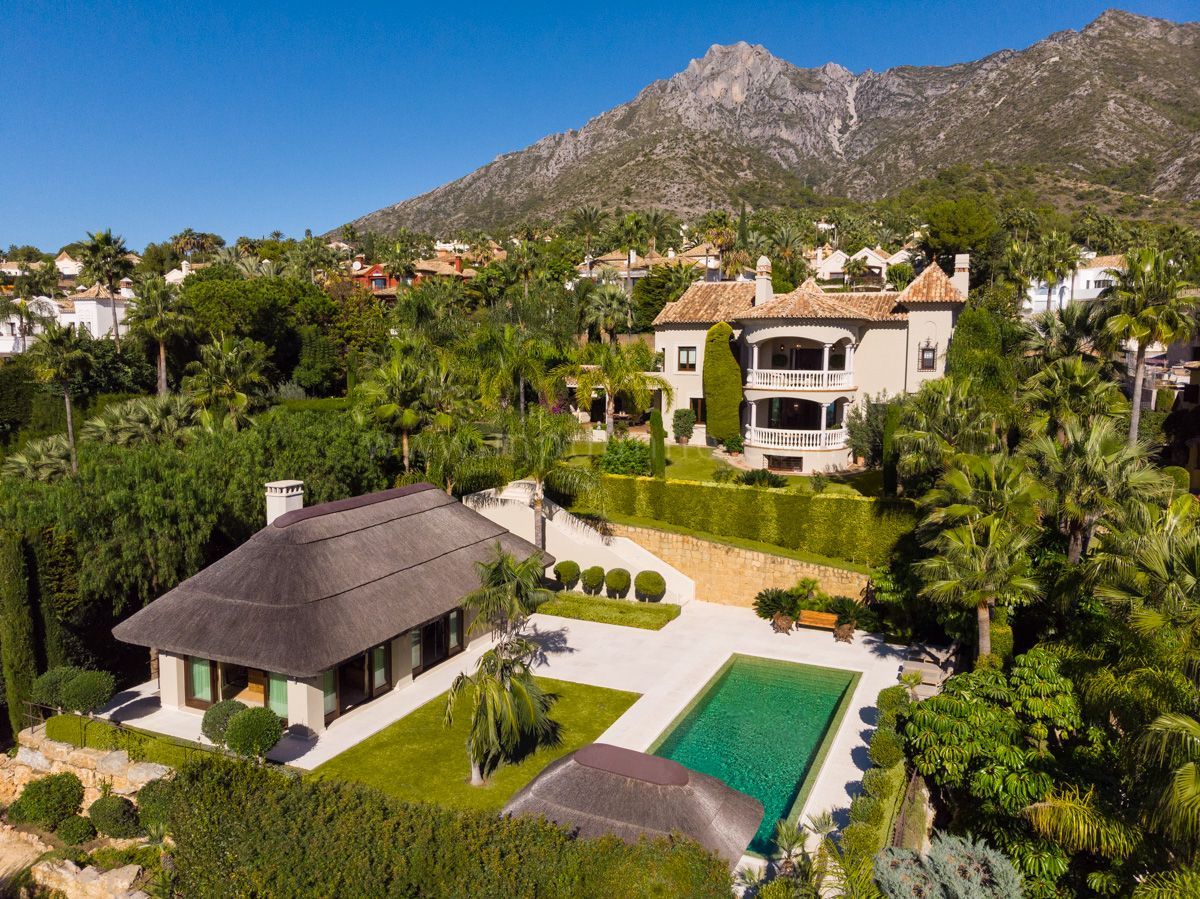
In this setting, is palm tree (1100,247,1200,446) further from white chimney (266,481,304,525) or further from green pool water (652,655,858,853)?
white chimney (266,481,304,525)

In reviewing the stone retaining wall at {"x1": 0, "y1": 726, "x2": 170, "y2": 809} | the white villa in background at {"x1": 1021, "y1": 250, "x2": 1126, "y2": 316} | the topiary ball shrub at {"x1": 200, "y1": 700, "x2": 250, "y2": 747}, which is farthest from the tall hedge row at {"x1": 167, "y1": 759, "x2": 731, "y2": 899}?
the white villa in background at {"x1": 1021, "y1": 250, "x2": 1126, "y2": 316}

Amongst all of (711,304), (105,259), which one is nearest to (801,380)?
(711,304)

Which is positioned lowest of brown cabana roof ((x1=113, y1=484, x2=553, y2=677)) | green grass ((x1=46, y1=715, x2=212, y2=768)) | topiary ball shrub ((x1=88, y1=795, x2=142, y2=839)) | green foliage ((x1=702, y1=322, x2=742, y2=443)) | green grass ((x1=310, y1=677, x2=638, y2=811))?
topiary ball shrub ((x1=88, y1=795, x2=142, y2=839))

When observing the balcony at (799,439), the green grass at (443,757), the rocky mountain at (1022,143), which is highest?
the rocky mountain at (1022,143)

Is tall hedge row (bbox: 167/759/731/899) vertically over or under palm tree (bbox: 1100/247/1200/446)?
under

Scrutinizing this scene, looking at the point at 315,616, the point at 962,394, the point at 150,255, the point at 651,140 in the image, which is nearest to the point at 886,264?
the point at 962,394

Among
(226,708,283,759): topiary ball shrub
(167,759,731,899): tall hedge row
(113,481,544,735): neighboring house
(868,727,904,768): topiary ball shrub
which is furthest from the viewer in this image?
(113,481,544,735): neighboring house

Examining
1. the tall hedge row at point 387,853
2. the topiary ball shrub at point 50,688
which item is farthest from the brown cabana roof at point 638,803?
the topiary ball shrub at point 50,688

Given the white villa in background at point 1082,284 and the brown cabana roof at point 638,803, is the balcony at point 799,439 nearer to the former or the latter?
the brown cabana roof at point 638,803
